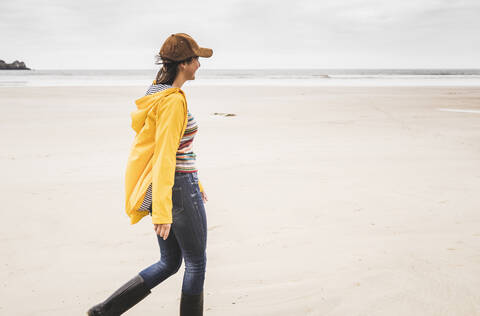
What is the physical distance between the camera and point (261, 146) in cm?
770

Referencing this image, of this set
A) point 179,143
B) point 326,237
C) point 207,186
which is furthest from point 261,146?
point 179,143

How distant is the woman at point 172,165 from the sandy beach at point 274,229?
2.90 feet

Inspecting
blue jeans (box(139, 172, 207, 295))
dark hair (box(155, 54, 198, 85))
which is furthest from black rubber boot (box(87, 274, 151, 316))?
dark hair (box(155, 54, 198, 85))

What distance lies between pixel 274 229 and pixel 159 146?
A: 92.7 inches

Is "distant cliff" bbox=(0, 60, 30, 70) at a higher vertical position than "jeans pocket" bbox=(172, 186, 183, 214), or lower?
higher

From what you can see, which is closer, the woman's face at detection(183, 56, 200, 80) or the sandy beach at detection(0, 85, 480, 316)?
the woman's face at detection(183, 56, 200, 80)

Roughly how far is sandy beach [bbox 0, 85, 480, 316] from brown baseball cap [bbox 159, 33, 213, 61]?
1.76 m

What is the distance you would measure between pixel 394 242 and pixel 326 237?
0.63m

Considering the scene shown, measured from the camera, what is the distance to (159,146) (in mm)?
1749

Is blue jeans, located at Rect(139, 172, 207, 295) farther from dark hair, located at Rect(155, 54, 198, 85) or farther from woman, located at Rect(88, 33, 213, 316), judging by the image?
dark hair, located at Rect(155, 54, 198, 85)

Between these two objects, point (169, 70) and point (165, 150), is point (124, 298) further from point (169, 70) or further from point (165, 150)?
point (169, 70)

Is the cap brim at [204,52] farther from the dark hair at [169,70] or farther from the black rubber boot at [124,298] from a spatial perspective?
the black rubber boot at [124,298]

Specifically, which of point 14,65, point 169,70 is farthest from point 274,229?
point 14,65

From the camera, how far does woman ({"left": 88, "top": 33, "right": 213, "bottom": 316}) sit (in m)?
1.74
